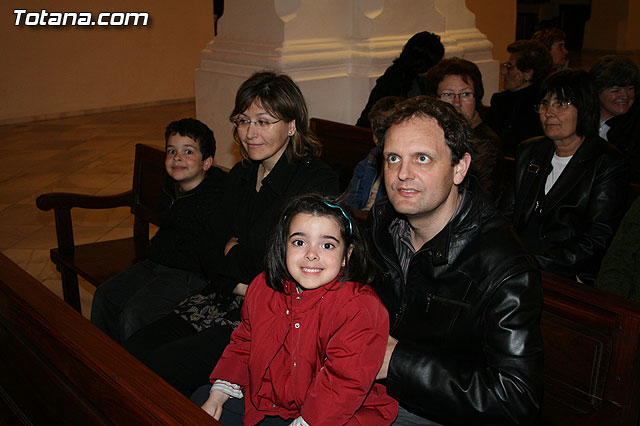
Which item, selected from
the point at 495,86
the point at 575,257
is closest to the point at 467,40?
the point at 495,86

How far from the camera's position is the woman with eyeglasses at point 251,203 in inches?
110

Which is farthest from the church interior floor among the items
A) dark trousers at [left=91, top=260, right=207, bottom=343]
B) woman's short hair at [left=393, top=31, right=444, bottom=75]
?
woman's short hair at [left=393, top=31, right=444, bottom=75]

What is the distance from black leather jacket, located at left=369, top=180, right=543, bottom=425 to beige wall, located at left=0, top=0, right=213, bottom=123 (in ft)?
36.6

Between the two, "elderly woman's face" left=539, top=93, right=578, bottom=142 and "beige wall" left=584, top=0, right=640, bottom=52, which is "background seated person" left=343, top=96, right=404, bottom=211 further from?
"beige wall" left=584, top=0, right=640, bottom=52

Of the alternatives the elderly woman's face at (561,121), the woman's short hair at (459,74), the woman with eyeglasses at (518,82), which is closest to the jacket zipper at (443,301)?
the elderly woman's face at (561,121)

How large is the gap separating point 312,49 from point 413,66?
1241 mm

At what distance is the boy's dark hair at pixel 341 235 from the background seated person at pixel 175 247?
966 mm

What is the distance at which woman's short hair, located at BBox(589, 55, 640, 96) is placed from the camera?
164 inches

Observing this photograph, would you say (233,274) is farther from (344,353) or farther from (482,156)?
(482,156)

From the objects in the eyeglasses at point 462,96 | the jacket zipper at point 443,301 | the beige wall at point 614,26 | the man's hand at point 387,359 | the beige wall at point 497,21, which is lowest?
the man's hand at point 387,359

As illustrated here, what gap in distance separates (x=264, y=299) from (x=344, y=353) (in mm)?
431

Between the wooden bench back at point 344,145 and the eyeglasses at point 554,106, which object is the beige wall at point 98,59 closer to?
the wooden bench back at point 344,145

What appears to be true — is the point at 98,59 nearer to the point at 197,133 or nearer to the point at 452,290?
the point at 197,133

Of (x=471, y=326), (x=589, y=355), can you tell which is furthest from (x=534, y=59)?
(x=471, y=326)
